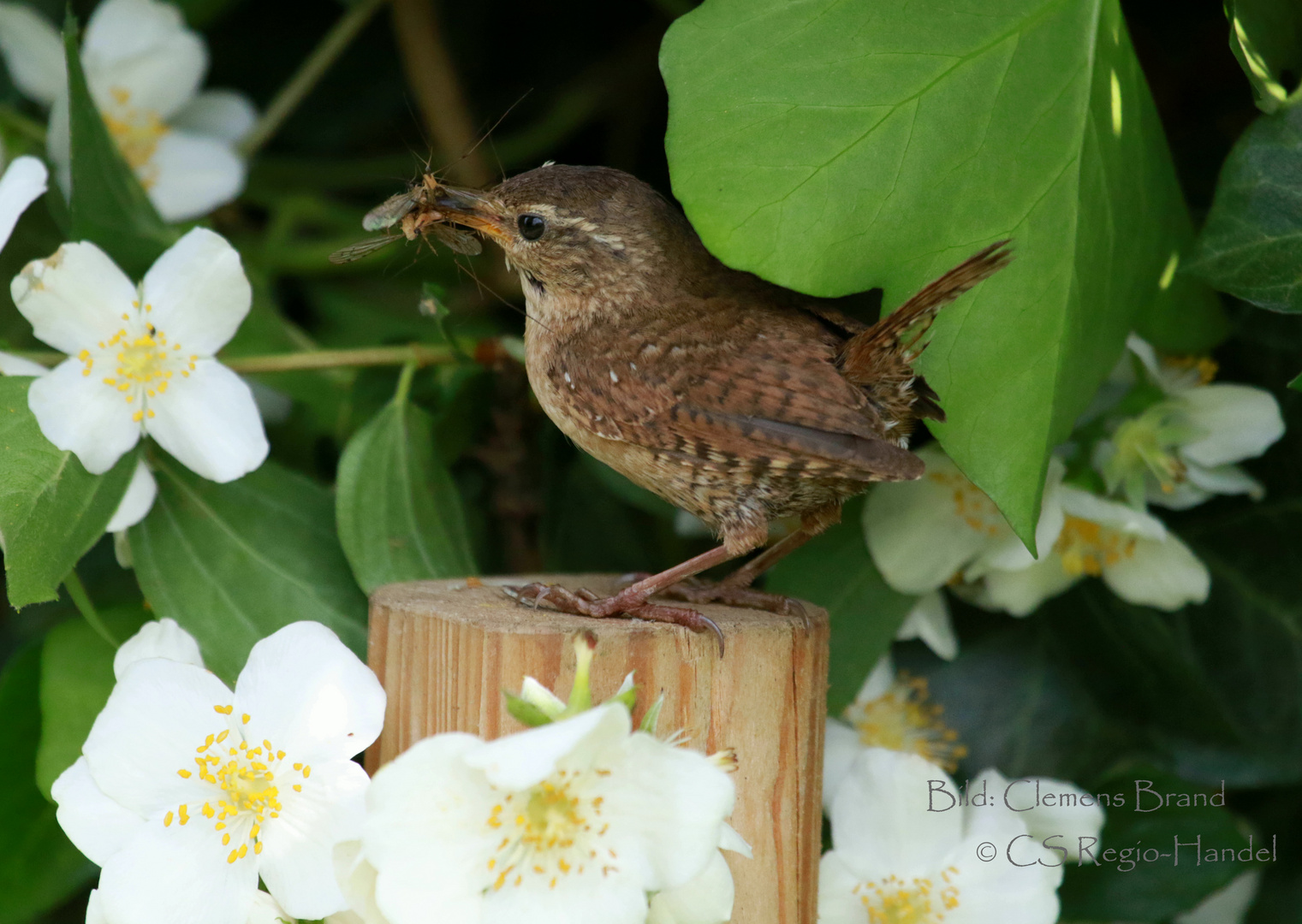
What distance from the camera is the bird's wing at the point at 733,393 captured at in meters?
1.16

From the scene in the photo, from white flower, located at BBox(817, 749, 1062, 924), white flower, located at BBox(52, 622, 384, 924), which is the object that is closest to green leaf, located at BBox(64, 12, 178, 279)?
white flower, located at BBox(52, 622, 384, 924)

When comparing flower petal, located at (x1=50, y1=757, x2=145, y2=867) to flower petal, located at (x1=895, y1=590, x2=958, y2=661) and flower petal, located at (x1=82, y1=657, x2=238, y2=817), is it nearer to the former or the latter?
flower petal, located at (x1=82, y1=657, x2=238, y2=817)

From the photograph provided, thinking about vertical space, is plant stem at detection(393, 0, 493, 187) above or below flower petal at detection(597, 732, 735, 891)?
above

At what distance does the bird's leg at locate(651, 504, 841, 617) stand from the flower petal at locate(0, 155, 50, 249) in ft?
2.95

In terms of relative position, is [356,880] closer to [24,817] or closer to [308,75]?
[24,817]

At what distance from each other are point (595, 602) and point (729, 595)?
230mm

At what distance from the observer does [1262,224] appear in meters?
1.29

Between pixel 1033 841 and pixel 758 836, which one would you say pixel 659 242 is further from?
pixel 1033 841

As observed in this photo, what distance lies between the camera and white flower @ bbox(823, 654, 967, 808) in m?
1.57

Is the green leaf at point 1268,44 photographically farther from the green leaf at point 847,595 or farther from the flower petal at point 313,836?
the flower petal at point 313,836

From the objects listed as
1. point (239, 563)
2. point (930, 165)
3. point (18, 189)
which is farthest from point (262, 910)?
point (930, 165)

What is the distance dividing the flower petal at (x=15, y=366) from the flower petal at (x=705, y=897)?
3.15ft

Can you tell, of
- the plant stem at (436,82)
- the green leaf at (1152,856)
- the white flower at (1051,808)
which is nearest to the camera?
the white flower at (1051,808)

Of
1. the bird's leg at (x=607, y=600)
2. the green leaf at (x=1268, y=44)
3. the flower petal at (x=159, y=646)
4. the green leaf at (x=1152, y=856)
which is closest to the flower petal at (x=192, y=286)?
the flower petal at (x=159, y=646)
